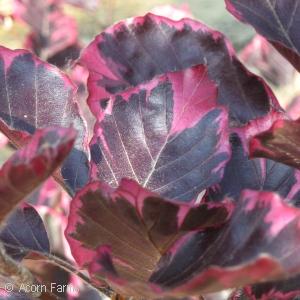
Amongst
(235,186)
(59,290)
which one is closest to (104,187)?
(235,186)

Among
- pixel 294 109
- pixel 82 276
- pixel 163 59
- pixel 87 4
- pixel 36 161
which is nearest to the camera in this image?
pixel 36 161

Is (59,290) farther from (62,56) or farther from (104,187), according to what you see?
(62,56)

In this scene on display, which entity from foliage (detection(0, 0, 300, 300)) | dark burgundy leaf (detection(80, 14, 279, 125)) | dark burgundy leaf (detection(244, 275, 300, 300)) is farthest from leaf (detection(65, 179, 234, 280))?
dark burgundy leaf (detection(80, 14, 279, 125))

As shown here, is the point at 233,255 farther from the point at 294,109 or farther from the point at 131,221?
the point at 294,109

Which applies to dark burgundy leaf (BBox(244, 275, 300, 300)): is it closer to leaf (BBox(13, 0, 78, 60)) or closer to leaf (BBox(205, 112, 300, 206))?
leaf (BBox(205, 112, 300, 206))

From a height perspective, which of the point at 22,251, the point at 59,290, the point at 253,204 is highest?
the point at 253,204

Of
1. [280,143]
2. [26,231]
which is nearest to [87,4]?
[26,231]

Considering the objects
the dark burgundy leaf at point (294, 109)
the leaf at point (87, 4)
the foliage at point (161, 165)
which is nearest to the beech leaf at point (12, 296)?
the foliage at point (161, 165)
